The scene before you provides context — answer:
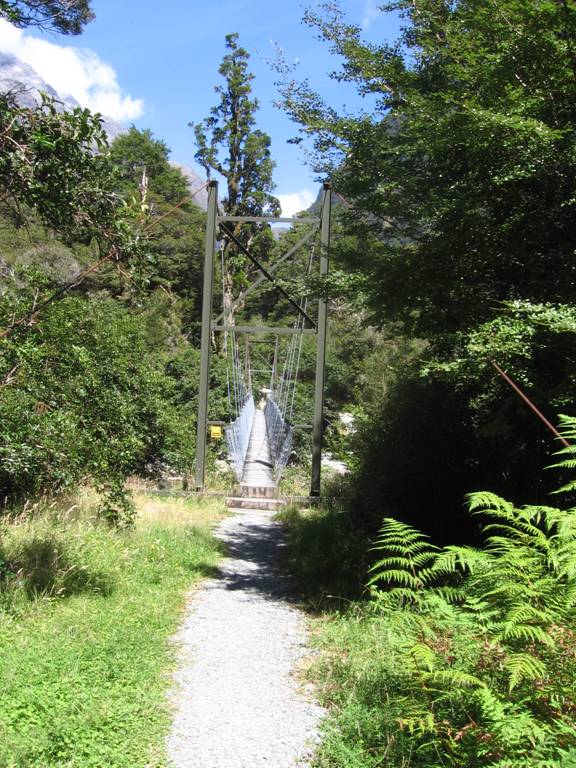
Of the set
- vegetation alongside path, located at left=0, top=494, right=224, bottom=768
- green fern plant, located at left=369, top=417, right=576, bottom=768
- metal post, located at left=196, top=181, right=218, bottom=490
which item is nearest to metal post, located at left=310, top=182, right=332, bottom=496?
metal post, located at left=196, top=181, right=218, bottom=490

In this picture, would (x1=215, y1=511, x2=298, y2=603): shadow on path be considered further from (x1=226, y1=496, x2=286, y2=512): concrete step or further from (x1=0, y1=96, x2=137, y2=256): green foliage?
(x1=0, y1=96, x2=137, y2=256): green foliage

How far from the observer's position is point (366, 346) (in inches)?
746

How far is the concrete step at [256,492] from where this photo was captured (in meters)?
10.1

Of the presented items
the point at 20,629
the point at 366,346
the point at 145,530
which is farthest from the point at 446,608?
the point at 366,346

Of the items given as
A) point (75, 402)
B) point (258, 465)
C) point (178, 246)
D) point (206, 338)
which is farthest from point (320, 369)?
point (178, 246)

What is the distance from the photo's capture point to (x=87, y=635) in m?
3.37

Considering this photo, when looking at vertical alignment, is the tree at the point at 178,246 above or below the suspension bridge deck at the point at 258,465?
above

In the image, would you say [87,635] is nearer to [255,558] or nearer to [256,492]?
[255,558]

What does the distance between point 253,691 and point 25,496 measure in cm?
332

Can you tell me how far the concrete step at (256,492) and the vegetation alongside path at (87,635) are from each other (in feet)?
13.3

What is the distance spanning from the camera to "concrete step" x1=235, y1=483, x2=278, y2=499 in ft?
33.3

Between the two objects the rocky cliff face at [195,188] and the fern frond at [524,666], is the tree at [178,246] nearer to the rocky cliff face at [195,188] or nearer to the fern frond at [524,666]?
the rocky cliff face at [195,188]

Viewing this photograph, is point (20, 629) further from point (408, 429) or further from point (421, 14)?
point (421, 14)

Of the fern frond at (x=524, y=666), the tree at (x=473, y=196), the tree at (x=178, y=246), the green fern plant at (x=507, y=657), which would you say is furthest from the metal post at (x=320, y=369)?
the tree at (x=178, y=246)
